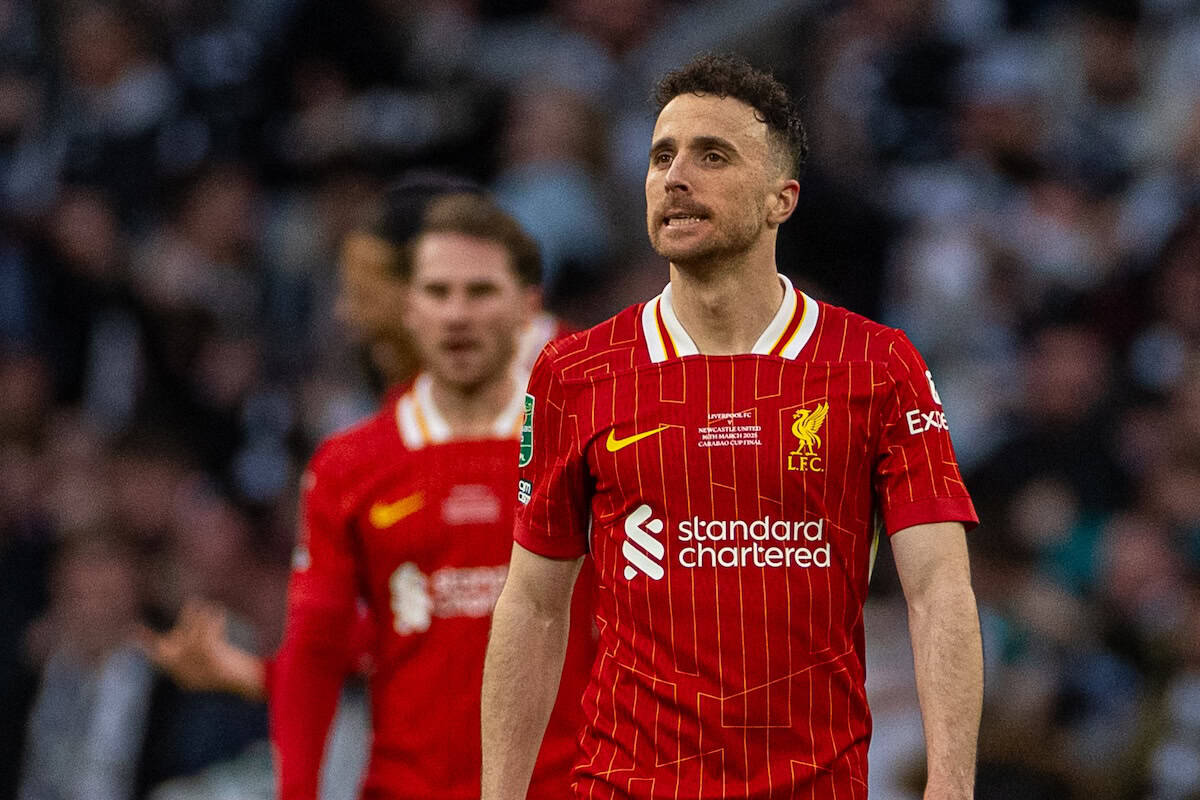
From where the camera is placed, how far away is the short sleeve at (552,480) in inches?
162

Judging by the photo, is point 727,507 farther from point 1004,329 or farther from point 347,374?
point 347,374

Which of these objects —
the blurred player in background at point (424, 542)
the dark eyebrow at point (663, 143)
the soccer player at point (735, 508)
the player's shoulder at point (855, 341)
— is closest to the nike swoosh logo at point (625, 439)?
the soccer player at point (735, 508)

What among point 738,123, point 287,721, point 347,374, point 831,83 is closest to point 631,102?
point 831,83

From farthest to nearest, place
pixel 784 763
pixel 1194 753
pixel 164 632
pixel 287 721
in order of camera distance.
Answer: pixel 164 632 < pixel 1194 753 < pixel 287 721 < pixel 784 763

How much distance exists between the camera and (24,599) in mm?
8695

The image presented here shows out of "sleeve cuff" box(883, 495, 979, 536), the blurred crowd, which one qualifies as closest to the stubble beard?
"sleeve cuff" box(883, 495, 979, 536)

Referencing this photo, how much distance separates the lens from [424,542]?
17.8 feet

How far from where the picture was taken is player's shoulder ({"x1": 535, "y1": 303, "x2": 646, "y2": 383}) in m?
4.12

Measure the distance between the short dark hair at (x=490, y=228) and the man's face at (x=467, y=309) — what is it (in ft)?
0.07

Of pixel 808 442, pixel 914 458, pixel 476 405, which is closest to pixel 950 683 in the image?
pixel 914 458

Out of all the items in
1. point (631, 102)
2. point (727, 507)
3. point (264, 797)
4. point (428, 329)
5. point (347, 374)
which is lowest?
point (264, 797)

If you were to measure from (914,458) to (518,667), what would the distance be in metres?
0.98

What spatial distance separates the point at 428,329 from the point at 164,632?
350 centimetres

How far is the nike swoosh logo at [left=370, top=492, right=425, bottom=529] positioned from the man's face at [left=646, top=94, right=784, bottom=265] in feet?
5.49
